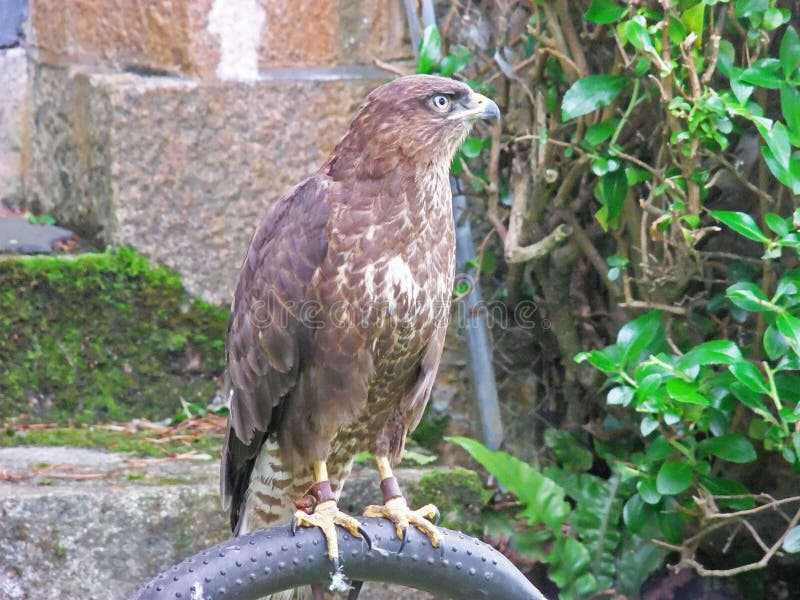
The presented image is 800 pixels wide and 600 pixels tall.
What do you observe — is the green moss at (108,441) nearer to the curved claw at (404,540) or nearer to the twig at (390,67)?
the curved claw at (404,540)

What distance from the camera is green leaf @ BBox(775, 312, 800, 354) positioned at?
10.0 feet

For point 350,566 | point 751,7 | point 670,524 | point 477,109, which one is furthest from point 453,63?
point 350,566

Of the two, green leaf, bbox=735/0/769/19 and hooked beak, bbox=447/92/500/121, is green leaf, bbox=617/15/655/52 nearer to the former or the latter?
green leaf, bbox=735/0/769/19

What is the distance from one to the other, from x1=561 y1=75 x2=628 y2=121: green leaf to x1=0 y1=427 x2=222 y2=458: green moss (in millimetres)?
1499

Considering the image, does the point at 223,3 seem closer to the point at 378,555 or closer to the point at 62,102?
the point at 62,102

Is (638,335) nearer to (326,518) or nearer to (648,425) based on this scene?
(648,425)

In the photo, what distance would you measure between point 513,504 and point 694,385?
94cm

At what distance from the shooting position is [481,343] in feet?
13.7

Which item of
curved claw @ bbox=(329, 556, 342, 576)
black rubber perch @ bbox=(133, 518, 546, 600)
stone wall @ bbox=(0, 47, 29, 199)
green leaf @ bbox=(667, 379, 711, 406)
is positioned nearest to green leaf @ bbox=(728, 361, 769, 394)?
green leaf @ bbox=(667, 379, 711, 406)

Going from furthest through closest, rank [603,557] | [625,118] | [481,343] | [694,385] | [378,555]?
[481,343] → [603,557] → [625,118] → [694,385] → [378,555]

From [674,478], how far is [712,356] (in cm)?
50

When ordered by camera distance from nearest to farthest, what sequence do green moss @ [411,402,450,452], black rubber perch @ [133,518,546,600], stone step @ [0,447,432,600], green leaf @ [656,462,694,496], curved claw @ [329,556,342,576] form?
black rubber perch @ [133,518,546,600]
curved claw @ [329,556,342,576]
stone step @ [0,447,432,600]
green leaf @ [656,462,694,496]
green moss @ [411,402,450,452]

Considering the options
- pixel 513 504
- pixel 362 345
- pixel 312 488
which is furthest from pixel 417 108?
pixel 513 504

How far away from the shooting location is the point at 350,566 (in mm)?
2422
